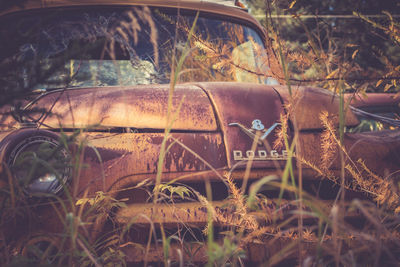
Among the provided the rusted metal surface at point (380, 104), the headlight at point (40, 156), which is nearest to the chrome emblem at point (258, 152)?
the headlight at point (40, 156)

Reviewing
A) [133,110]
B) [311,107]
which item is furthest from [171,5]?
[311,107]

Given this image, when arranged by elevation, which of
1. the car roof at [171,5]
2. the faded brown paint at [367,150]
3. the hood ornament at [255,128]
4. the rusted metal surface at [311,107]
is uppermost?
the car roof at [171,5]

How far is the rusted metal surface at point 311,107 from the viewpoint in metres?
1.76

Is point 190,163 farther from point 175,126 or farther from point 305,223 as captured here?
point 305,223

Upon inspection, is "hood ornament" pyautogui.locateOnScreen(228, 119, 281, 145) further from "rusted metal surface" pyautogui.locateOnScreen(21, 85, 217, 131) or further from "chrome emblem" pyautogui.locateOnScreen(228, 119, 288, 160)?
"rusted metal surface" pyautogui.locateOnScreen(21, 85, 217, 131)

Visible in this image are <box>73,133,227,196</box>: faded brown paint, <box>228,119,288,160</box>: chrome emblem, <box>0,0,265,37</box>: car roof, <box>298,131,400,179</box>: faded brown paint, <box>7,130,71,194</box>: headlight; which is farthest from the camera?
<box>0,0,265,37</box>: car roof

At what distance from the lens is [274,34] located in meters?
1.51

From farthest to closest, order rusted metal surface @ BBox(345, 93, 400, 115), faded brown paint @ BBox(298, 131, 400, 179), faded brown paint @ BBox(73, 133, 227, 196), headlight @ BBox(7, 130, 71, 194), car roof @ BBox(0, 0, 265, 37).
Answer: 1. rusted metal surface @ BBox(345, 93, 400, 115)
2. car roof @ BBox(0, 0, 265, 37)
3. faded brown paint @ BBox(298, 131, 400, 179)
4. faded brown paint @ BBox(73, 133, 227, 196)
5. headlight @ BBox(7, 130, 71, 194)

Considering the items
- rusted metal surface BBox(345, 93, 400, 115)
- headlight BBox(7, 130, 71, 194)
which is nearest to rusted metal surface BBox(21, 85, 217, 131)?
headlight BBox(7, 130, 71, 194)

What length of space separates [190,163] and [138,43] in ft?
4.11

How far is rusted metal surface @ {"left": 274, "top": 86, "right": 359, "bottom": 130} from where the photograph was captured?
1760mm

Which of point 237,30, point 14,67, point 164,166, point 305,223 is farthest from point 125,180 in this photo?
point 237,30

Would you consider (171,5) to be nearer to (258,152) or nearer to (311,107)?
(311,107)

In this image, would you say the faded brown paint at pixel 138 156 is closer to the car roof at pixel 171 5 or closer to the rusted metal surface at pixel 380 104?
the car roof at pixel 171 5
